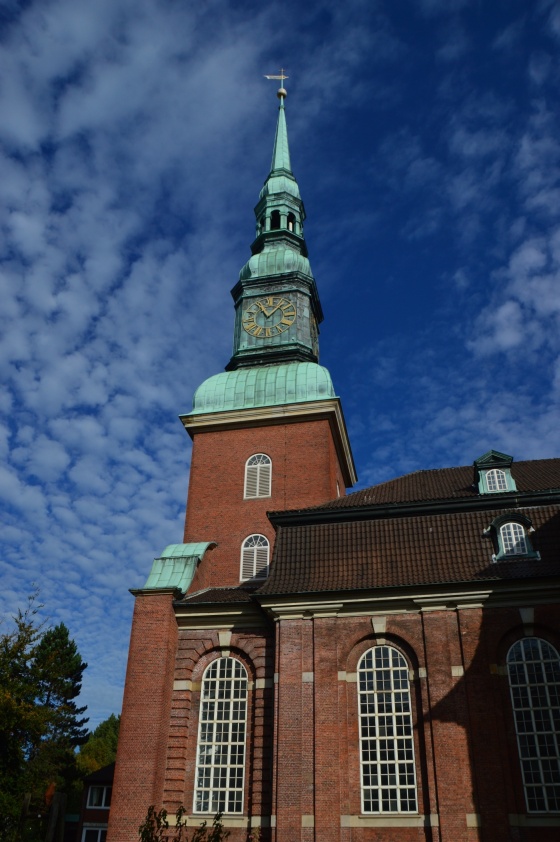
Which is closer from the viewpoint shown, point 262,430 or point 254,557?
point 254,557

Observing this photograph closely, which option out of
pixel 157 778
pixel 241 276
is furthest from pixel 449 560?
pixel 241 276

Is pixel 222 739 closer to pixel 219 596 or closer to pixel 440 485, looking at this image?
pixel 219 596

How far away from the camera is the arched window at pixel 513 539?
2081 centimetres

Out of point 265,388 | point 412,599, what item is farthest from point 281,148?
point 412,599

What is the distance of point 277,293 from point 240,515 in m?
11.3

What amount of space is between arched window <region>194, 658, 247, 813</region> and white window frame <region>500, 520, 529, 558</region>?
8446 mm

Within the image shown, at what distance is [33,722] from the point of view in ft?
98.3

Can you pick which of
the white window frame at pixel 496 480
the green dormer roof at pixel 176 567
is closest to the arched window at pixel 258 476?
the green dormer roof at pixel 176 567

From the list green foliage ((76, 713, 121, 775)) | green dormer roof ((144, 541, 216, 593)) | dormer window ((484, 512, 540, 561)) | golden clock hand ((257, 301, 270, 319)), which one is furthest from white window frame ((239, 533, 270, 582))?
green foliage ((76, 713, 121, 775))

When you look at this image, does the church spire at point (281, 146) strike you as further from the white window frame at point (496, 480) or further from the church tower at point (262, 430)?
the white window frame at point (496, 480)

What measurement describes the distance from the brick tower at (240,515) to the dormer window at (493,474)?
6614 millimetres

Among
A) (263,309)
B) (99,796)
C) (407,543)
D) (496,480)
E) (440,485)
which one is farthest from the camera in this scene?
(263,309)

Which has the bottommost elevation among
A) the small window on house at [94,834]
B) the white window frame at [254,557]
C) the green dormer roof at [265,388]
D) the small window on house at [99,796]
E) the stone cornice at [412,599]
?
the small window on house at [94,834]

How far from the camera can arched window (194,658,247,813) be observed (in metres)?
20.5
